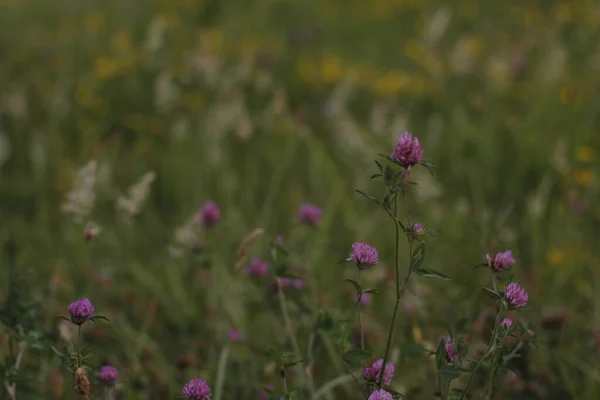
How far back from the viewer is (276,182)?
2.48 meters

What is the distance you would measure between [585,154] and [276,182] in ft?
3.47

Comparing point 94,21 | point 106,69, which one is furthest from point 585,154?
point 94,21

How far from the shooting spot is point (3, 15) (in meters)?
5.94

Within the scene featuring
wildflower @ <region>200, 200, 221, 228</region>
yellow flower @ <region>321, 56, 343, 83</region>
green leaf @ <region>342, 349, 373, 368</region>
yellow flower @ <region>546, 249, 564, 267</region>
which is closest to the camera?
green leaf @ <region>342, 349, 373, 368</region>

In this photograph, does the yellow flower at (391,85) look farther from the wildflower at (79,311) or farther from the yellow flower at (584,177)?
the wildflower at (79,311)

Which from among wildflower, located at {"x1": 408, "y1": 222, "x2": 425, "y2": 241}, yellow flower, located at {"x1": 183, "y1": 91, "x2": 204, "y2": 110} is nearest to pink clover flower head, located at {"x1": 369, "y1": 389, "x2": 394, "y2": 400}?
wildflower, located at {"x1": 408, "y1": 222, "x2": 425, "y2": 241}

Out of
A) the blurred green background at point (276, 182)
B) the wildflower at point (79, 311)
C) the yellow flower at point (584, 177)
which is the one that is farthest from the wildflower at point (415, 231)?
the yellow flower at point (584, 177)

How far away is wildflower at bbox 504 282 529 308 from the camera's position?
1.12 m

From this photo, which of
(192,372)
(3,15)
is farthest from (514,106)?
(3,15)

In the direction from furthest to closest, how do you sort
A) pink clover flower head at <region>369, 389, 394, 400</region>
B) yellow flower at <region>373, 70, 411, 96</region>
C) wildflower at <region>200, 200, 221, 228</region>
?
yellow flower at <region>373, 70, 411, 96</region>
wildflower at <region>200, 200, 221, 228</region>
pink clover flower head at <region>369, 389, 394, 400</region>

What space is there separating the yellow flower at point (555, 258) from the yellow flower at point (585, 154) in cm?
46

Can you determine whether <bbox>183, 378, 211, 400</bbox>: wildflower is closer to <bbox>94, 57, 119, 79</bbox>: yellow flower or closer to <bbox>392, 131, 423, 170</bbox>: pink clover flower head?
<bbox>392, 131, 423, 170</bbox>: pink clover flower head

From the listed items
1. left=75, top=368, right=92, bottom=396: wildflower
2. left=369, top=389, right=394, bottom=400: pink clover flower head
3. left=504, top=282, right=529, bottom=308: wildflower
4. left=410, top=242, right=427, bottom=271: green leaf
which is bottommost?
left=75, top=368, right=92, bottom=396: wildflower

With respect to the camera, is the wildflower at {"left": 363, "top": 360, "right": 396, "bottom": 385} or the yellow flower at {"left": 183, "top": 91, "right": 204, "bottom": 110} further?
the yellow flower at {"left": 183, "top": 91, "right": 204, "bottom": 110}
